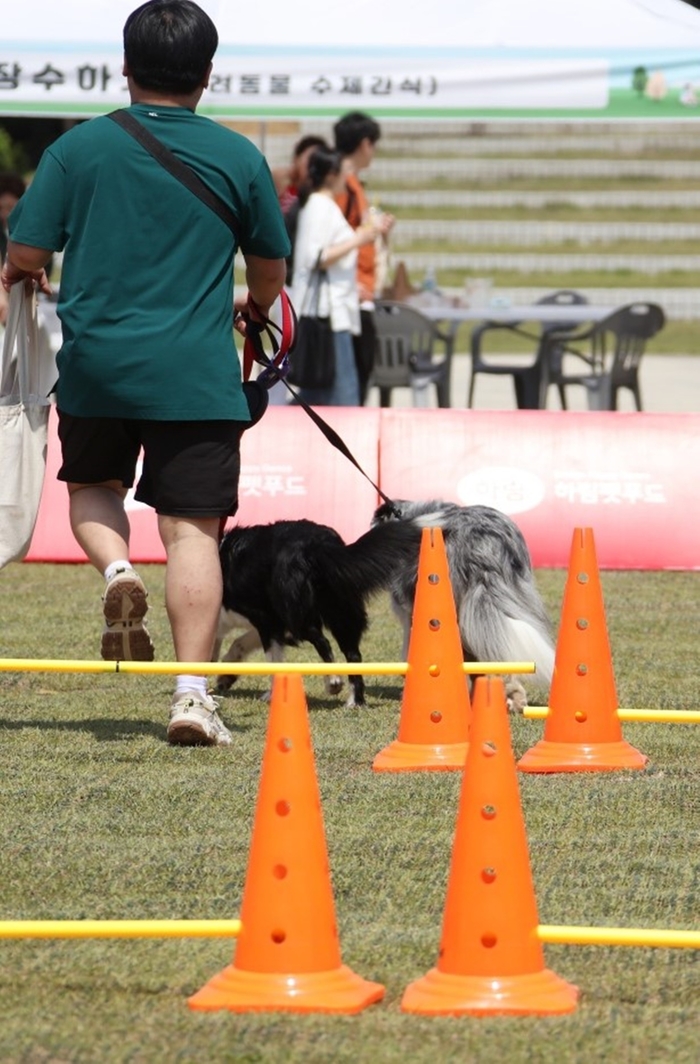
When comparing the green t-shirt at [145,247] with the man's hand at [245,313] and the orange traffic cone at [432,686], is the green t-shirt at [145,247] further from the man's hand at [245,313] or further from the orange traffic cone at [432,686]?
the orange traffic cone at [432,686]

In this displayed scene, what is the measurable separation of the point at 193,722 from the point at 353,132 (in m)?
6.68

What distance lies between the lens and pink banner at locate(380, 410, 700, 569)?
9.30m

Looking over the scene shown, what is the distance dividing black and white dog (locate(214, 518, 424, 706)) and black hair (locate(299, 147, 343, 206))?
464 centimetres

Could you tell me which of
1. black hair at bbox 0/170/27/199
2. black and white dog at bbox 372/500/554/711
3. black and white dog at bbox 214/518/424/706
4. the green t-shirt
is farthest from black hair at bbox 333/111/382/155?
the green t-shirt

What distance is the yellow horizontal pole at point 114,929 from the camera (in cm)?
325

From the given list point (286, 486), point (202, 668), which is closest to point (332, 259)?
point (286, 486)

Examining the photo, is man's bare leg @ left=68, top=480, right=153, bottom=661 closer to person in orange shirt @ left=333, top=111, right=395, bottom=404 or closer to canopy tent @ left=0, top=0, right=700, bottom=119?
canopy tent @ left=0, top=0, right=700, bottom=119

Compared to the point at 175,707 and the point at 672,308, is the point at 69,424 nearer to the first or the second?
the point at 175,707

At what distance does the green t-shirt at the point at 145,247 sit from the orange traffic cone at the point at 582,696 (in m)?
1.16

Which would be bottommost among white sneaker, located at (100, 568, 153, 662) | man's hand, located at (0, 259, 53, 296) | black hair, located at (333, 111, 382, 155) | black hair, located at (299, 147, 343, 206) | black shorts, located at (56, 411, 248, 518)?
white sneaker, located at (100, 568, 153, 662)

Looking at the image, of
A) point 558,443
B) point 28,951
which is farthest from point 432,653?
point 558,443

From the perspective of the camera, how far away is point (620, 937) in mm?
3223

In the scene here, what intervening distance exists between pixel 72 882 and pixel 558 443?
231 inches

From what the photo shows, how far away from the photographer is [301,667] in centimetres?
467
